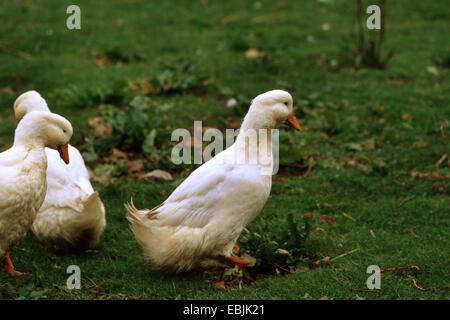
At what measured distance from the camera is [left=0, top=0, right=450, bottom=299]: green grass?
163 inches

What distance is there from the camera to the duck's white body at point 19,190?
3.70 m

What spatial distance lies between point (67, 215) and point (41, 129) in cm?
78

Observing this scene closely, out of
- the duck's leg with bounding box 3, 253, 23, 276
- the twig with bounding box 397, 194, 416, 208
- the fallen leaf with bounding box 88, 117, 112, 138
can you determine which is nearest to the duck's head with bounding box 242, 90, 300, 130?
the twig with bounding box 397, 194, 416, 208

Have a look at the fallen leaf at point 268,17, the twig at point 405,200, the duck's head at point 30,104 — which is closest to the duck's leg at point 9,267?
the duck's head at point 30,104

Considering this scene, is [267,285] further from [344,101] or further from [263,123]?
→ [344,101]

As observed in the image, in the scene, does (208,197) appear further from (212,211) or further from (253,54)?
(253,54)

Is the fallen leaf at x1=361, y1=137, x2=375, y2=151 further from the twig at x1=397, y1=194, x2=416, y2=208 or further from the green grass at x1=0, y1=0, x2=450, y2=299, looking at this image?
the twig at x1=397, y1=194, x2=416, y2=208

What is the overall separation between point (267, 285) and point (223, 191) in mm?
707

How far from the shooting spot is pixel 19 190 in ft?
12.2

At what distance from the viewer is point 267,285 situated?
3961 mm

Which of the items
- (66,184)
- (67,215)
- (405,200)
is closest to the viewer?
(67,215)

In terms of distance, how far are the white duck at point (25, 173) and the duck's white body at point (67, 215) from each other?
0.47 meters

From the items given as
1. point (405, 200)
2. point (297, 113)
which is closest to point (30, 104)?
point (297, 113)
